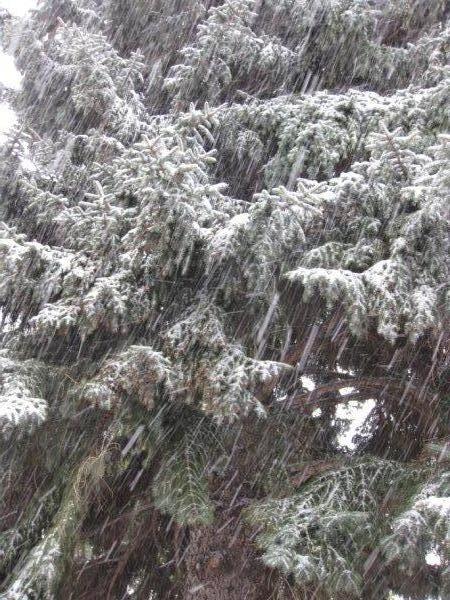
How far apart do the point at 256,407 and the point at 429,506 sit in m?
1.15

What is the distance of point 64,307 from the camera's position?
13.0ft

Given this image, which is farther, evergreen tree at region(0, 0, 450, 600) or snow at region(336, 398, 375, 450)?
snow at region(336, 398, 375, 450)

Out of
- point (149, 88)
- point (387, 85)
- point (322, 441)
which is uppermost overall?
point (387, 85)

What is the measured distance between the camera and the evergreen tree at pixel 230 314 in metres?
3.62

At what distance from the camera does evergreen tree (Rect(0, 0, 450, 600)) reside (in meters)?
3.62

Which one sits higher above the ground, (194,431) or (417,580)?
(194,431)

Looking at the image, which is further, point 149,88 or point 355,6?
point 149,88

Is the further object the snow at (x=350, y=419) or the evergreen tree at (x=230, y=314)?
the snow at (x=350, y=419)

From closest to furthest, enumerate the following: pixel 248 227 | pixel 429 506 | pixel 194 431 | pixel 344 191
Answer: pixel 429 506 → pixel 248 227 → pixel 344 191 → pixel 194 431

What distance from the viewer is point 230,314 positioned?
4.16 m

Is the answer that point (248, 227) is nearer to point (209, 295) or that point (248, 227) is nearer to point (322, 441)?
point (209, 295)

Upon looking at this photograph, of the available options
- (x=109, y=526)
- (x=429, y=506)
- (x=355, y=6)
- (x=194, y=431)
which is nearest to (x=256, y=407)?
(x=194, y=431)

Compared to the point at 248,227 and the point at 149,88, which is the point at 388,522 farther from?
the point at 149,88

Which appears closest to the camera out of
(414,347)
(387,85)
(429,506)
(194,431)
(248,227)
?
(429,506)
